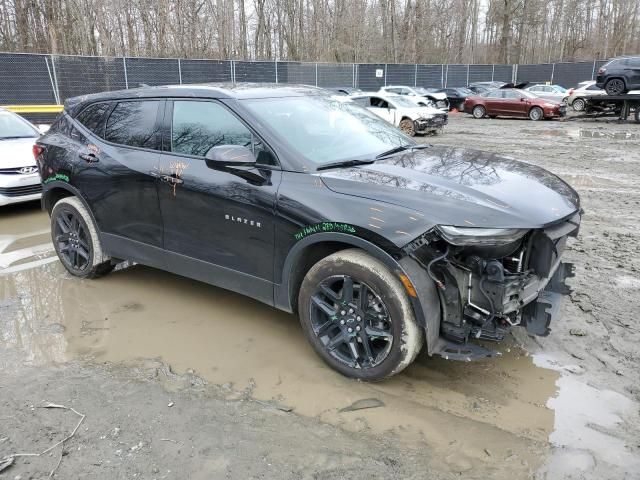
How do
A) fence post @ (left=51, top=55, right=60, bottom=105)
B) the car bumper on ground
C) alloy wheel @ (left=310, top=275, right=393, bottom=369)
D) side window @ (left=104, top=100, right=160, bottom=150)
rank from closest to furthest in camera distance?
alloy wheel @ (left=310, top=275, right=393, bottom=369) → side window @ (left=104, top=100, right=160, bottom=150) → the car bumper on ground → fence post @ (left=51, top=55, right=60, bottom=105)

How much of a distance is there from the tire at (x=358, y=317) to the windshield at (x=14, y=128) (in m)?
7.31

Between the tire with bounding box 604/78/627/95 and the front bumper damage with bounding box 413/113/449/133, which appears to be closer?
the front bumper damage with bounding box 413/113/449/133

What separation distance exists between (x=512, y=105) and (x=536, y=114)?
1.27 meters

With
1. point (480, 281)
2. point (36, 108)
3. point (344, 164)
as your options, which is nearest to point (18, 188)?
point (344, 164)

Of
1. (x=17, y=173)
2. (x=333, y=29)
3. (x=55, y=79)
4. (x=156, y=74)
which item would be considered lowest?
(x=17, y=173)

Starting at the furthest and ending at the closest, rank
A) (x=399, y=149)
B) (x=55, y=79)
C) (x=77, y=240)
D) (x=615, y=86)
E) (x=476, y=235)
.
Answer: (x=615, y=86), (x=55, y=79), (x=77, y=240), (x=399, y=149), (x=476, y=235)

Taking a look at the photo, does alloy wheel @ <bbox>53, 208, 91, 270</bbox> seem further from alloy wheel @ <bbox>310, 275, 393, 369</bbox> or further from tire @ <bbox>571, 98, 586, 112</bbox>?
tire @ <bbox>571, 98, 586, 112</bbox>

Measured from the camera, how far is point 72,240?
17.2 feet

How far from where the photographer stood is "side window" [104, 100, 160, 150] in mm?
4391

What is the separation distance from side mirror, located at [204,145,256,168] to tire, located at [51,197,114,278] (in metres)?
2.06

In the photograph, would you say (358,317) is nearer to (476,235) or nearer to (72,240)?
(476,235)

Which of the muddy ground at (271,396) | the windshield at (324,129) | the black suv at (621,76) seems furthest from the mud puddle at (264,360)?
the black suv at (621,76)

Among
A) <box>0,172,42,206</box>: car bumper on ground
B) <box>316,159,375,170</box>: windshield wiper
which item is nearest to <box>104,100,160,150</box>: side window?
<box>316,159,375,170</box>: windshield wiper

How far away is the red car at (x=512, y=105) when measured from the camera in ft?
79.7
